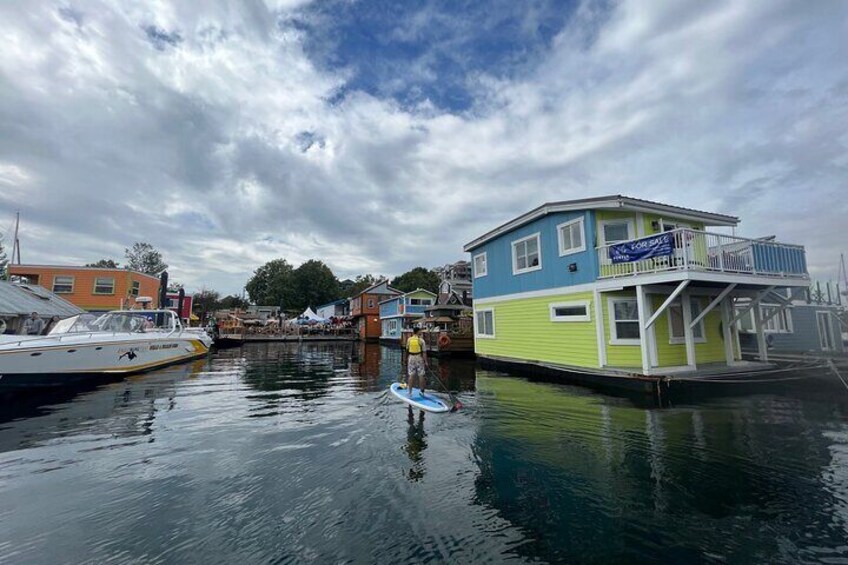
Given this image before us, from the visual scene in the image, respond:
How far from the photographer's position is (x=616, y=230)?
13688 millimetres

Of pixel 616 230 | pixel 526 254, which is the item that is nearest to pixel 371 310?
pixel 526 254

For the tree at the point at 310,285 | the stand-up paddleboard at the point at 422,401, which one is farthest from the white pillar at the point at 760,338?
the tree at the point at 310,285

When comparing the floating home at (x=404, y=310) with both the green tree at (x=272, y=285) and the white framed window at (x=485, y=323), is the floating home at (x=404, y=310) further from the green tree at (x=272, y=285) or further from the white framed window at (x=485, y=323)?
the green tree at (x=272, y=285)

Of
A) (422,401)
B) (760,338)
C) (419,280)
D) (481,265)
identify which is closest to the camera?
(422,401)

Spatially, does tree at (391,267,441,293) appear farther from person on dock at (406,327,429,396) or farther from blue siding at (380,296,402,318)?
person on dock at (406,327,429,396)

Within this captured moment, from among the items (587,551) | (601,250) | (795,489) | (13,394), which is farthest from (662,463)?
(13,394)

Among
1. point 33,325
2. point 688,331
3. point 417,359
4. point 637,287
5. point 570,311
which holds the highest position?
point 637,287

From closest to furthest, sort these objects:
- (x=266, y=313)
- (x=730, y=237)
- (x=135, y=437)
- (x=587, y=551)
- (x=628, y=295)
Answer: (x=587, y=551) < (x=135, y=437) < (x=730, y=237) < (x=628, y=295) < (x=266, y=313)

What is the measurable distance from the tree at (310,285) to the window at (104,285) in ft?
125

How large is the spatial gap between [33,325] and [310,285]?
176 feet

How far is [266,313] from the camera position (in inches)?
2525

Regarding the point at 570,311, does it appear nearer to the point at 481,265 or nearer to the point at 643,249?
the point at 643,249

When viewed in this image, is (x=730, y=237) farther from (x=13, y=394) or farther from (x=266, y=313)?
(x=266, y=313)

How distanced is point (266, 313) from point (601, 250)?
199ft
